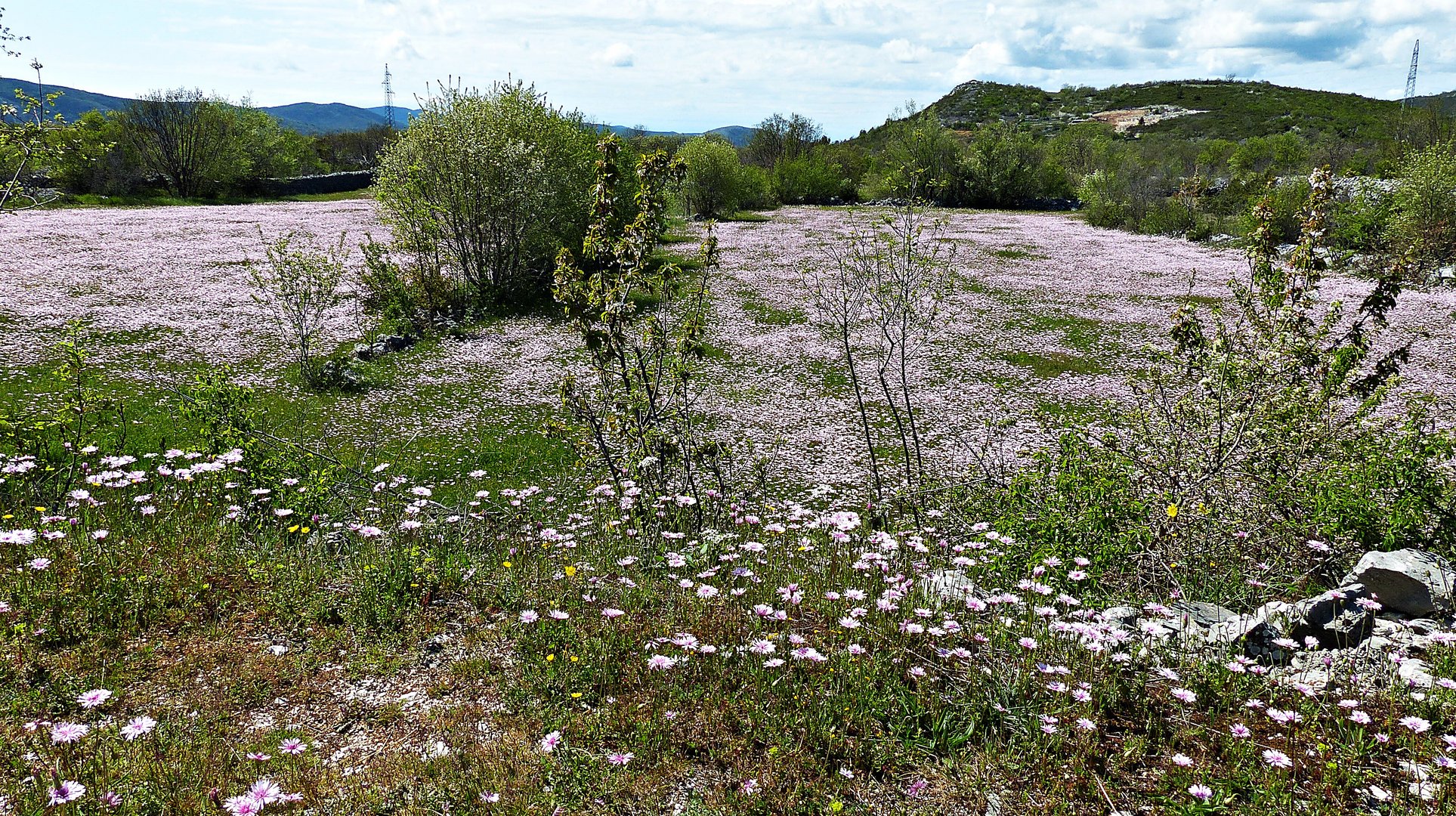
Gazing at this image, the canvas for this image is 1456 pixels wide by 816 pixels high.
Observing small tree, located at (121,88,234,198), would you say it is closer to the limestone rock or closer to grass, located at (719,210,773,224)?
grass, located at (719,210,773,224)

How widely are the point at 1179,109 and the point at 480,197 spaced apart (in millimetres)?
162493

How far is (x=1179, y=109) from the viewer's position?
474 ft

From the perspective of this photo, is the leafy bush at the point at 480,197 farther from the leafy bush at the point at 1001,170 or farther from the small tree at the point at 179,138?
the leafy bush at the point at 1001,170

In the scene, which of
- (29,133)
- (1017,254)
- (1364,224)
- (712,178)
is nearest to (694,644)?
(29,133)

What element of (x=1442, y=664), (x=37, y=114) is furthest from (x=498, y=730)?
(x=37, y=114)

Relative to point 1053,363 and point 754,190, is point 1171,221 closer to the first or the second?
point 754,190

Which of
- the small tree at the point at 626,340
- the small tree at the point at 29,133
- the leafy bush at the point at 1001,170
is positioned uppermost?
the leafy bush at the point at 1001,170

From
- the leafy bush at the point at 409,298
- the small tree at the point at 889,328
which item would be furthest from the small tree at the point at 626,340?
the leafy bush at the point at 409,298

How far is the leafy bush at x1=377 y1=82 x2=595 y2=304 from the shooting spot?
22594 mm

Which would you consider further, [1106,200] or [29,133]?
[1106,200]

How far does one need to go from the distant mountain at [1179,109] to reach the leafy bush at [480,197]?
101 m

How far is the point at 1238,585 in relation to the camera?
21.4 feet

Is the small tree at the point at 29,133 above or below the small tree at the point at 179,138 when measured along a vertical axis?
below

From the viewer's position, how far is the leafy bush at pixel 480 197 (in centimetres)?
2259
